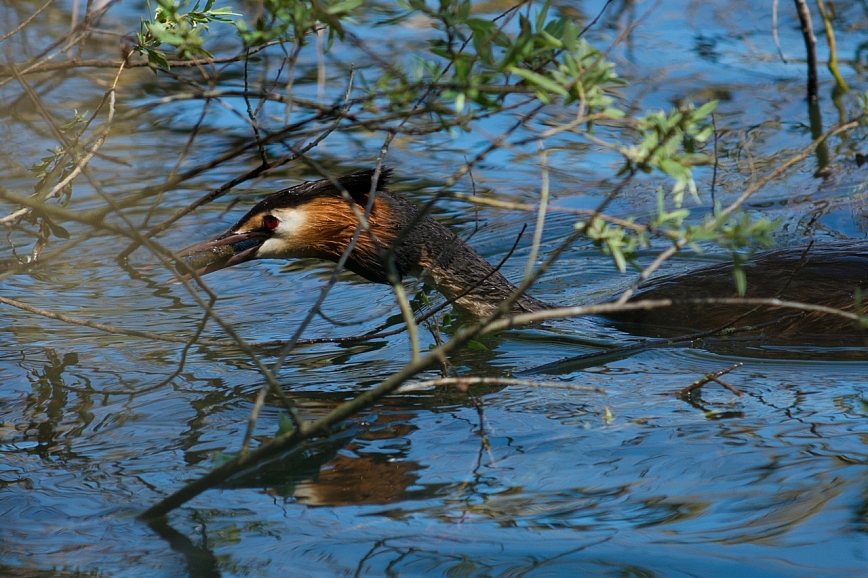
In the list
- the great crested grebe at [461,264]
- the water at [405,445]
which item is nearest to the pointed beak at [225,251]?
the great crested grebe at [461,264]

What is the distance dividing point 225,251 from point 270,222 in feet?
0.88

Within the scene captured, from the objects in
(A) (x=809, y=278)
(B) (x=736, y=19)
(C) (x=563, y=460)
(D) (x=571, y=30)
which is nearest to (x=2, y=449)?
(C) (x=563, y=460)

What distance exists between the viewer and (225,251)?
4.84 metres

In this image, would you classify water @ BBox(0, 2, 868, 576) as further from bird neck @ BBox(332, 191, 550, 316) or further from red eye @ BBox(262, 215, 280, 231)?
red eye @ BBox(262, 215, 280, 231)

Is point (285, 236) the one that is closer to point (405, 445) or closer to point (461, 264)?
point (461, 264)

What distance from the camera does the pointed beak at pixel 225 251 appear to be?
4.79 m

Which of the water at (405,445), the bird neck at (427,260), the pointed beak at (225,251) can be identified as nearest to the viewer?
the water at (405,445)

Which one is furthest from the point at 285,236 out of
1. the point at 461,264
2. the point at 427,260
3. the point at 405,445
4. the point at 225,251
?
the point at 405,445

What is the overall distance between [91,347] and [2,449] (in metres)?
1.27

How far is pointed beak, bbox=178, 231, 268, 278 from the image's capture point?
15.7 feet

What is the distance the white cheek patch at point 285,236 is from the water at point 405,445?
530 millimetres

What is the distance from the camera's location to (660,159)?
2.68 meters

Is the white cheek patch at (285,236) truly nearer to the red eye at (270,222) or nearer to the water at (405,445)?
the red eye at (270,222)

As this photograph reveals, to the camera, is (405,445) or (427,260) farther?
(427,260)
